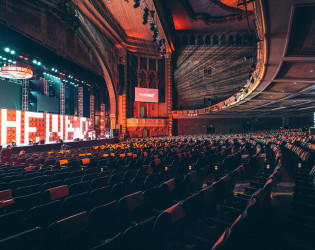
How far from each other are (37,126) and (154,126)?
16162mm

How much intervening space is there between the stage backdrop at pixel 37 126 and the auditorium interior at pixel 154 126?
13 cm

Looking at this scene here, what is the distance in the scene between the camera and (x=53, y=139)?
2328cm

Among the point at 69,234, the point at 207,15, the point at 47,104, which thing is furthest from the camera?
the point at 207,15

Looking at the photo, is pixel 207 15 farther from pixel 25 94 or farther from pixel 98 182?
pixel 98 182

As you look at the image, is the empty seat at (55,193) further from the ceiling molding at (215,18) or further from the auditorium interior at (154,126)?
the ceiling molding at (215,18)

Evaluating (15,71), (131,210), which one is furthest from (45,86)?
(131,210)

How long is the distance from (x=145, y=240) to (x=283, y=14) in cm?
616

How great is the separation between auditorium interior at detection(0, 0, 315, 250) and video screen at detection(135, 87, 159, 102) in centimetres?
16

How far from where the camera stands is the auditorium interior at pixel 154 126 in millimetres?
2789

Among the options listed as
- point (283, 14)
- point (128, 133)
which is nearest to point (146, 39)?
point (128, 133)

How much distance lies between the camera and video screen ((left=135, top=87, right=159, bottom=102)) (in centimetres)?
3098

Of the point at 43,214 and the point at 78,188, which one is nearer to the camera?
the point at 43,214

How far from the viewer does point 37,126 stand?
21.2 m

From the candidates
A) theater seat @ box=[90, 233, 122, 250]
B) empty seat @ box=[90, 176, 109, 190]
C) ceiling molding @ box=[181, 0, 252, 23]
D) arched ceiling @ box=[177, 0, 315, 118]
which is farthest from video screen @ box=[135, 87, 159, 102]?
theater seat @ box=[90, 233, 122, 250]
